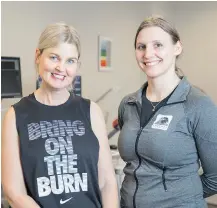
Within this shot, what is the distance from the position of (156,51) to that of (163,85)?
150mm

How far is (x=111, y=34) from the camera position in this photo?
4172mm

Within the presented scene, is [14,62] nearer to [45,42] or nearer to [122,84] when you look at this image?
[45,42]

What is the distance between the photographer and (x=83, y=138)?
130 centimetres

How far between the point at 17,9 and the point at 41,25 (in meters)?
0.29

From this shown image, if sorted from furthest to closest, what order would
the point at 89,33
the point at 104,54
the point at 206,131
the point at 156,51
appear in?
the point at 104,54, the point at 89,33, the point at 156,51, the point at 206,131

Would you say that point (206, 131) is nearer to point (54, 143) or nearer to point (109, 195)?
point (109, 195)

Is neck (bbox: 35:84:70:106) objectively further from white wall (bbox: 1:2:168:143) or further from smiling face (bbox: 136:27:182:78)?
white wall (bbox: 1:2:168:143)

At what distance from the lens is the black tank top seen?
124 cm

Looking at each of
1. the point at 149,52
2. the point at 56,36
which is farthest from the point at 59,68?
the point at 149,52

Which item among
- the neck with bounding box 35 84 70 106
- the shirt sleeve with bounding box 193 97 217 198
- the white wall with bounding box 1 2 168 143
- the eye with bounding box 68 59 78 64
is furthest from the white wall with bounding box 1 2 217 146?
the shirt sleeve with bounding box 193 97 217 198

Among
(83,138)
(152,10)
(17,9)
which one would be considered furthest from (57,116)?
(152,10)

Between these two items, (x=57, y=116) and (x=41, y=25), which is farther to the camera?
(x=41, y=25)

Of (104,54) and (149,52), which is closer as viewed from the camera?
(149,52)

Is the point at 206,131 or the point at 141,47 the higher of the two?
the point at 141,47
